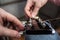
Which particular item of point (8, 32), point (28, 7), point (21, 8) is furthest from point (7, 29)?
point (21, 8)

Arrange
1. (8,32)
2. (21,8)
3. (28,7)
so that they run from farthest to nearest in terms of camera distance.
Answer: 1. (21,8)
2. (28,7)
3. (8,32)

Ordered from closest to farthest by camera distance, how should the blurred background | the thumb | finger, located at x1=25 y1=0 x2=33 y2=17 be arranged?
1. the thumb
2. finger, located at x1=25 y1=0 x2=33 y2=17
3. the blurred background

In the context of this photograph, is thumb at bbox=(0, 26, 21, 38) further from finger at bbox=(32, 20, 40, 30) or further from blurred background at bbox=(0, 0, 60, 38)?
blurred background at bbox=(0, 0, 60, 38)

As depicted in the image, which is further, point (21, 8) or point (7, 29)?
point (21, 8)

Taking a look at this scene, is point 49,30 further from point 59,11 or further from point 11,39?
point 59,11

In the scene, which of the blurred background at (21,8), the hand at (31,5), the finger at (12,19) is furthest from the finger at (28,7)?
the blurred background at (21,8)

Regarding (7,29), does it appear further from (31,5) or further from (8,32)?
(31,5)

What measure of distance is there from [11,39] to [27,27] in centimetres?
7

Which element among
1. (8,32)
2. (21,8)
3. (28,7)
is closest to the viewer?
(8,32)

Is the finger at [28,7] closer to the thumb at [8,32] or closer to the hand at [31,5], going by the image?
the hand at [31,5]

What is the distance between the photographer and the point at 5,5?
933mm

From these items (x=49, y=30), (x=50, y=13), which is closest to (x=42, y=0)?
(x=50, y=13)

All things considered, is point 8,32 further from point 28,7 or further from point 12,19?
point 28,7

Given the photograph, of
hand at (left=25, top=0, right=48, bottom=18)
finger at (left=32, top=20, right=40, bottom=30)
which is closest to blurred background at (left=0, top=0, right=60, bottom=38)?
hand at (left=25, top=0, right=48, bottom=18)
